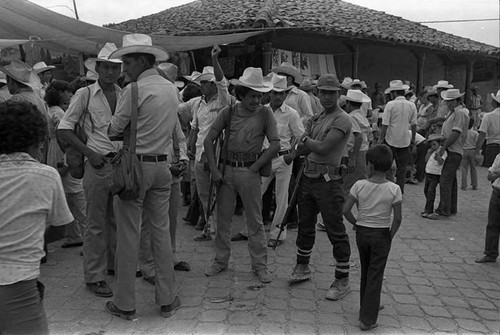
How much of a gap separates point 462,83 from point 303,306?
1600cm

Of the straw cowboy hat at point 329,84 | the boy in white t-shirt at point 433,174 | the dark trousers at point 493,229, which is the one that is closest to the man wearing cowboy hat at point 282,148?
the straw cowboy hat at point 329,84

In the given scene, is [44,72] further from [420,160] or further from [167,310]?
[420,160]

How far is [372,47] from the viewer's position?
15.5 meters

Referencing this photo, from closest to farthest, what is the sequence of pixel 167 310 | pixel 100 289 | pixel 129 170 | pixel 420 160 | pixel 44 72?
pixel 129 170
pixel 167 310
pixel 100 289
pixel 44 72
pixel 420 160

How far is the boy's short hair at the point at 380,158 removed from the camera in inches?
146

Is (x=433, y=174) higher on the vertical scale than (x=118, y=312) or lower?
lower

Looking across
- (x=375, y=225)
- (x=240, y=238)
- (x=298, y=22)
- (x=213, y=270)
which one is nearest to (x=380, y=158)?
(x=375, y=225)

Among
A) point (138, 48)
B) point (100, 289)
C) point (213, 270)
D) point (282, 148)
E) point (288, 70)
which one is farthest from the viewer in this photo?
point (288, 70)

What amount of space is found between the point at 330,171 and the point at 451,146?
3.76 m

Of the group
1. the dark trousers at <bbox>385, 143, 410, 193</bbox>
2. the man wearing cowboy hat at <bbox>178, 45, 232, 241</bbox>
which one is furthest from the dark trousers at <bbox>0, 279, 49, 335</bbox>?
the dark trousers at <bbox>385, 143, 410, 193</bbox>

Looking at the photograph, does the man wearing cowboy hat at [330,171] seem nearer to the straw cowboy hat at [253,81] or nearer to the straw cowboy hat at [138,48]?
the straw cowboy hat at [253,81]

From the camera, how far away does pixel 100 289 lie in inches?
168

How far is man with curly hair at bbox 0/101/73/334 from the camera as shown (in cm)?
231

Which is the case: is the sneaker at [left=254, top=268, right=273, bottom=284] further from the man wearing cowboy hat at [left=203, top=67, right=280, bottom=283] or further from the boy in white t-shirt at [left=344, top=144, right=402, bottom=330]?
the boy in white t-shirt at [left=344, top=144, right=402, bottom=330]
